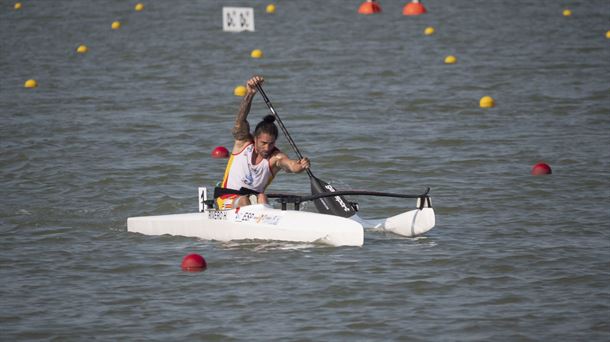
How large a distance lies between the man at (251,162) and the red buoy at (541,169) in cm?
421

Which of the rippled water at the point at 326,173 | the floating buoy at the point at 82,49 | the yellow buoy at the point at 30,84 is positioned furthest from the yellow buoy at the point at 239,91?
the floating buoy at the point at 82,49

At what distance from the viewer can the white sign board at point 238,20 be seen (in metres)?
29.4

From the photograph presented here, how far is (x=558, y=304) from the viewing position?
30.5ft

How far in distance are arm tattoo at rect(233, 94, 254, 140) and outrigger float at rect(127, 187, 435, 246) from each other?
0.67m

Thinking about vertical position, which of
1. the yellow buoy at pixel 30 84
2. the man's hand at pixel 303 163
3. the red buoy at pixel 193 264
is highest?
the yellow buoy at pixel 30 84

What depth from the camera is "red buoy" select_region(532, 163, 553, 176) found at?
566 inches

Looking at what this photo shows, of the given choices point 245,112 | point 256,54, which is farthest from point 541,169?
point 256,54

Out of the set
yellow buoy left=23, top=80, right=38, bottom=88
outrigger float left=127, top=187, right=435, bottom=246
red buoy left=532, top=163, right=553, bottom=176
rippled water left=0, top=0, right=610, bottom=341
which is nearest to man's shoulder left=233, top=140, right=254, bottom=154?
outrigger float left=127, top=187, right=435, bottom=246

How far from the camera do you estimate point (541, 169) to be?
47.2 ft

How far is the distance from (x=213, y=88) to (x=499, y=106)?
17.7ft

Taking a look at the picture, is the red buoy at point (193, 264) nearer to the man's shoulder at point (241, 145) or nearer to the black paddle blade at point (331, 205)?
the man's shoulder at point (241, 145)

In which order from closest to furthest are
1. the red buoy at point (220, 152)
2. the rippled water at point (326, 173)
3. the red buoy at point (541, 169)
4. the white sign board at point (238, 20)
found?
the rippled water at point (326, 173) < the red buoy at point (541, 169) < the red buoy at point (220, 152) < the white sign board at point (238, 20)

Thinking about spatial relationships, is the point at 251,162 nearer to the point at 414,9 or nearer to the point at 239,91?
the point at 239,91

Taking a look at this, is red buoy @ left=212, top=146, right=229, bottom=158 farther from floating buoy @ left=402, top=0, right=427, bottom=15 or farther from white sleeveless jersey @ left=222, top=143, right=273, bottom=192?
floating buoy @ left=402, top=0, right=427, bottom=15
